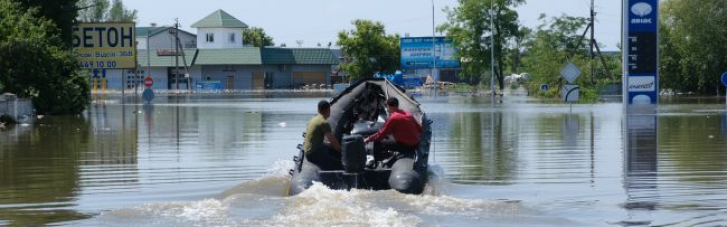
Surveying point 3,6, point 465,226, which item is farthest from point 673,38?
point 465,226

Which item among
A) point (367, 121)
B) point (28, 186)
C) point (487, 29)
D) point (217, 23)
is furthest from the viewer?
point (217, 23)

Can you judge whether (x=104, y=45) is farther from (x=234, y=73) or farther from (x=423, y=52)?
(x=234, y=73)

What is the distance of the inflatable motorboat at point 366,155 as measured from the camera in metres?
15.3

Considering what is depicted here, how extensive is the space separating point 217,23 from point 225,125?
9296 cm

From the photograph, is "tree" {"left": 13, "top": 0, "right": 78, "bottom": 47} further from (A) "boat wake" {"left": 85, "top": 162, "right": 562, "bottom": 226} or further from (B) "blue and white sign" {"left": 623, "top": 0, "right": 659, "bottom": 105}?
(A) "boat wake" {"left": 85, "top": 162, "right": 562, "bottom": 226}

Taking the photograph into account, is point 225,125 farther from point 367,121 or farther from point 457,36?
point 457,36

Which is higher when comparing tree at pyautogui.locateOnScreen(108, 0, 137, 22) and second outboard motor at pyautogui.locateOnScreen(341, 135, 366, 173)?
tree at pyautogui.locateOnScreen(108, 0, 137, 22)

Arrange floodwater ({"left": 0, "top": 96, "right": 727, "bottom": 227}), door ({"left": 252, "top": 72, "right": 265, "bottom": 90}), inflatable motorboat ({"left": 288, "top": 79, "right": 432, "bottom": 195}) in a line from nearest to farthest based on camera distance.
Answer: floodwater ({"left": 0, "top": 96, "right": 727, "bottom": 227}) → inflatable motorboat ({"left": 288, "top": 79, "right": 432, "bottom": 195}) → door ({"left": 252, "top": 72, "right": 265, "bottom": 90})

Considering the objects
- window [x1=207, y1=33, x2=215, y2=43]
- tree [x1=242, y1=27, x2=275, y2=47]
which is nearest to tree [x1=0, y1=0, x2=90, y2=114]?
window [x1=207, y1=33, x2=215, y2=43]

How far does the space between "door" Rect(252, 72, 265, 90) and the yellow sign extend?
2666 inches

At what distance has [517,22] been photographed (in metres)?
99.1

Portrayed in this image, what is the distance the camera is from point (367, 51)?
11531 centimetres

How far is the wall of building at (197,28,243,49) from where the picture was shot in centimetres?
12962

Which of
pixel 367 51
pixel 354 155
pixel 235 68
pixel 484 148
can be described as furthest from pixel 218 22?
pixel 354 155
